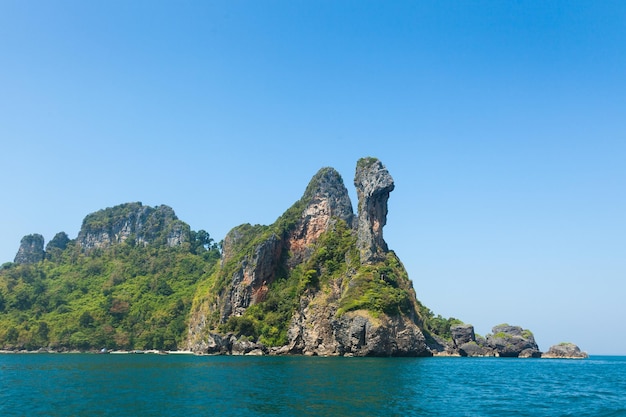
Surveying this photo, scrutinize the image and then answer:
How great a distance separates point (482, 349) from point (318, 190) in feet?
225

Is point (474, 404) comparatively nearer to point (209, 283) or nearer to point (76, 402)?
point (76, 402)

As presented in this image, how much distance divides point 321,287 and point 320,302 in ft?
17.3

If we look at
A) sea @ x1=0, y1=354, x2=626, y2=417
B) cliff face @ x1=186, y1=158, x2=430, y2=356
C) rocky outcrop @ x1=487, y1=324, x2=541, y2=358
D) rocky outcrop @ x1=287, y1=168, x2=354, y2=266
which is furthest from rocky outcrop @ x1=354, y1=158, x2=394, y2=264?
sea @ x1=0, y1=354, x2=626, y2=417

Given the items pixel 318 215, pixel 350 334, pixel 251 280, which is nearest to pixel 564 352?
pixel 350 334

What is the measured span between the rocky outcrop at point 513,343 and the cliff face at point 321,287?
30212mm

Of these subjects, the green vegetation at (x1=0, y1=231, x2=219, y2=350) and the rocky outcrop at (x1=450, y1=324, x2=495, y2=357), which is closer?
the rocky outcrop at (x1=450, y1=324, x2=495, y2=357)

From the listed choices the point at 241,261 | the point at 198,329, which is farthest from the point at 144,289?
the point at 241,261

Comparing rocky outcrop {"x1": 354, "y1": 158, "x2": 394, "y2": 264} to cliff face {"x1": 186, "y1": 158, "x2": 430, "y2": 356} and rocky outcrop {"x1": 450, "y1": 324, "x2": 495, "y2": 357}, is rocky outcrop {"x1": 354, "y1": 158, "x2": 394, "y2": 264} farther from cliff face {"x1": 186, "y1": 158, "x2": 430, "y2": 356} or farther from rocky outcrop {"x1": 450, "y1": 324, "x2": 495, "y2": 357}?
rocky outcrop {"x1": 450, "y1": 324, "x2": 495, "y2": 357}

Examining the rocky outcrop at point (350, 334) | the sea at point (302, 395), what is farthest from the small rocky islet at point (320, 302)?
the sea at point (302, 395)

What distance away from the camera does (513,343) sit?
137250mm

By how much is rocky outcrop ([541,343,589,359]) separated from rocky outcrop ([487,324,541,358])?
7.39 metres

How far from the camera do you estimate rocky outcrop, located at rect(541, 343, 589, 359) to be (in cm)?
14400

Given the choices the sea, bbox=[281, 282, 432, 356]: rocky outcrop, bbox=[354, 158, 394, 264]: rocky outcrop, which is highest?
bbox=[354, 158, 394, 264]: rocky outcrop

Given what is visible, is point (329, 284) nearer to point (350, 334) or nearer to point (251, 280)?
point (350, 334)
